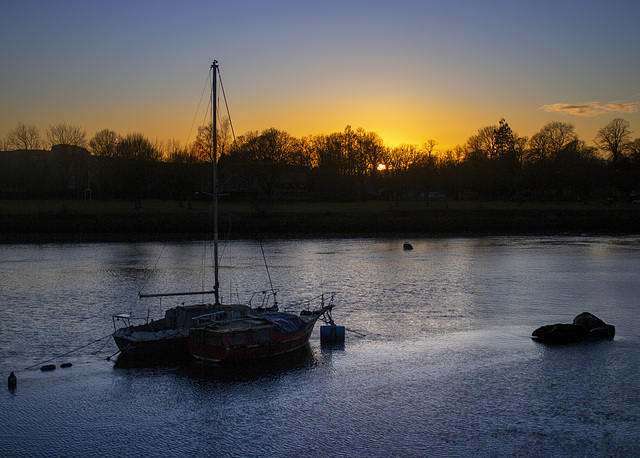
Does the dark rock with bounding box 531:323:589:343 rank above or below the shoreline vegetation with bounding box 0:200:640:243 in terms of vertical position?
below

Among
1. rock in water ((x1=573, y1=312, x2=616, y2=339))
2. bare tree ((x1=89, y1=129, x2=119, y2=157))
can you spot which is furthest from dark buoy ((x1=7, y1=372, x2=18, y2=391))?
bare tree ((x1=89, y1=129, x2=119, y2=157))

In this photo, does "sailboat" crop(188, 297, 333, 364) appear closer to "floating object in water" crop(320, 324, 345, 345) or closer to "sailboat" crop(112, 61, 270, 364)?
"sailboat" crop(112, 61, 270, 364)

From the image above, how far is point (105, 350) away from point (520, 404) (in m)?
14.8

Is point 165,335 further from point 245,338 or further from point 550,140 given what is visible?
point 550,140

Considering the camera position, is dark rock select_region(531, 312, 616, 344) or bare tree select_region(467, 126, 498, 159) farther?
bare tree select_region(467, 126, 498, 159)

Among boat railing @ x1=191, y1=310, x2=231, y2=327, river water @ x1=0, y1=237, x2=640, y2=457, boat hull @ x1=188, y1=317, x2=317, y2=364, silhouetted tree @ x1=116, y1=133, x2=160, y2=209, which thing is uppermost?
silhouetted tree @ x1=116, y1=133, x2=160, y2=209

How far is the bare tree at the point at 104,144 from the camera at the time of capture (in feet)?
372

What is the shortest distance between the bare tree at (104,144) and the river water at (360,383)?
79062mm

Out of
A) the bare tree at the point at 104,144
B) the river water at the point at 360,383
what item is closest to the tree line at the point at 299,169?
the bare tree at the point at 104,144

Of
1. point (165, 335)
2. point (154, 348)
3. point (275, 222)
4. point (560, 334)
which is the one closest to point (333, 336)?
point (165, 335)

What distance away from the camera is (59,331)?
83.3 ft

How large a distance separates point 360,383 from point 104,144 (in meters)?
106

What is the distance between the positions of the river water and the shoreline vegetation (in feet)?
120

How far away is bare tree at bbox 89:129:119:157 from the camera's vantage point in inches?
4464
